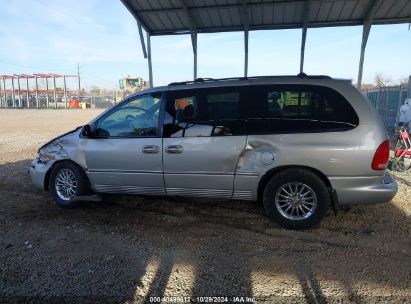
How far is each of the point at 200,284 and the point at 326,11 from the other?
24.2 feet

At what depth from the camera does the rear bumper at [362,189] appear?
3996mm

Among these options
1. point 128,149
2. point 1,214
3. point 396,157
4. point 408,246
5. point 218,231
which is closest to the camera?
point 408,246

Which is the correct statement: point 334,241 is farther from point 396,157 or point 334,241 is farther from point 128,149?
point 396,157

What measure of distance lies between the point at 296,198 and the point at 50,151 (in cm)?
372

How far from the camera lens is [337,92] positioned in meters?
4.07

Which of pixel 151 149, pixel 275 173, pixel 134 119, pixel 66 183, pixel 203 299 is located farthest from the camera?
pixel 66 183

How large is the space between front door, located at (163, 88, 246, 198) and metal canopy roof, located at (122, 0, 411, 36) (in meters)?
4.31

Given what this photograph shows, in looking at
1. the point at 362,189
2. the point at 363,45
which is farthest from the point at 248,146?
the point at 363,45

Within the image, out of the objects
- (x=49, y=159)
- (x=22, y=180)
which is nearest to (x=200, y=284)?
(x=49, y=159)

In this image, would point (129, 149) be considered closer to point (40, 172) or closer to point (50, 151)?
point (50, 151)

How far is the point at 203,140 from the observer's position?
4.37 metres

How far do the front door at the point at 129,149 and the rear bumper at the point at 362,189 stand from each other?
232cm

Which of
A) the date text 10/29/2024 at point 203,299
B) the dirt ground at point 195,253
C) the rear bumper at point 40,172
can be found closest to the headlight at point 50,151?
the rear bumper at point 40,172

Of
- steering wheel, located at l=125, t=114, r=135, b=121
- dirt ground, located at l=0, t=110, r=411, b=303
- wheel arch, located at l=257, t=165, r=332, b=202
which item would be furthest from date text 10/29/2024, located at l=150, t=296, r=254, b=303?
steering wheel, located at l=125, t=114, r=135, b=121
